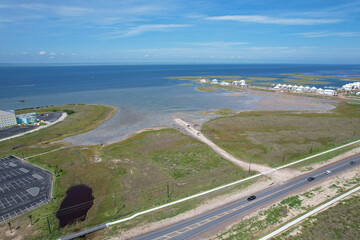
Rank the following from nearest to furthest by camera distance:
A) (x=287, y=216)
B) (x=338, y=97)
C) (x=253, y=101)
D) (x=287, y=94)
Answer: (x=287, y=216) → (x=253, y=101) → (x=338, y=97) → (x=287, y=94)

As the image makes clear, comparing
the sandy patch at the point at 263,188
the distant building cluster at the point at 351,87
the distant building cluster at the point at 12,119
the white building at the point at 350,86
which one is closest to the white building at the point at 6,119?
the distant building cluster at the point at 12,119

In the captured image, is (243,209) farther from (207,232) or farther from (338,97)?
(338,97)

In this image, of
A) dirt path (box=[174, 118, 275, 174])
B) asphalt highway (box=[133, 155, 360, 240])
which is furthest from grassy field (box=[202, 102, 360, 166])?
asphalt highway (box=[133, 155, 360, 240])

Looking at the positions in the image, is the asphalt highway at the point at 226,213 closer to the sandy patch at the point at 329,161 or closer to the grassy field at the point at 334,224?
the sandy patch at the point at 329,161

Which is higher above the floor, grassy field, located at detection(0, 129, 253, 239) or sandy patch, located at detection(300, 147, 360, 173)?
sandy patch, located at detection(300, 147, 360, 173)

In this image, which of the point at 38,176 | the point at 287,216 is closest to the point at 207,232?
the point at 287,216

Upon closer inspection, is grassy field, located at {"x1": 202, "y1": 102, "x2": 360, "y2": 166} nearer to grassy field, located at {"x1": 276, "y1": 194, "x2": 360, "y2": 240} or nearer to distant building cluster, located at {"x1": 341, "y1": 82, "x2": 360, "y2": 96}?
grassy field, located at {"x1": 276, "y1": 194, "x2": 360, "y2": 240}

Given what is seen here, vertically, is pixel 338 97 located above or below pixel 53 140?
above
